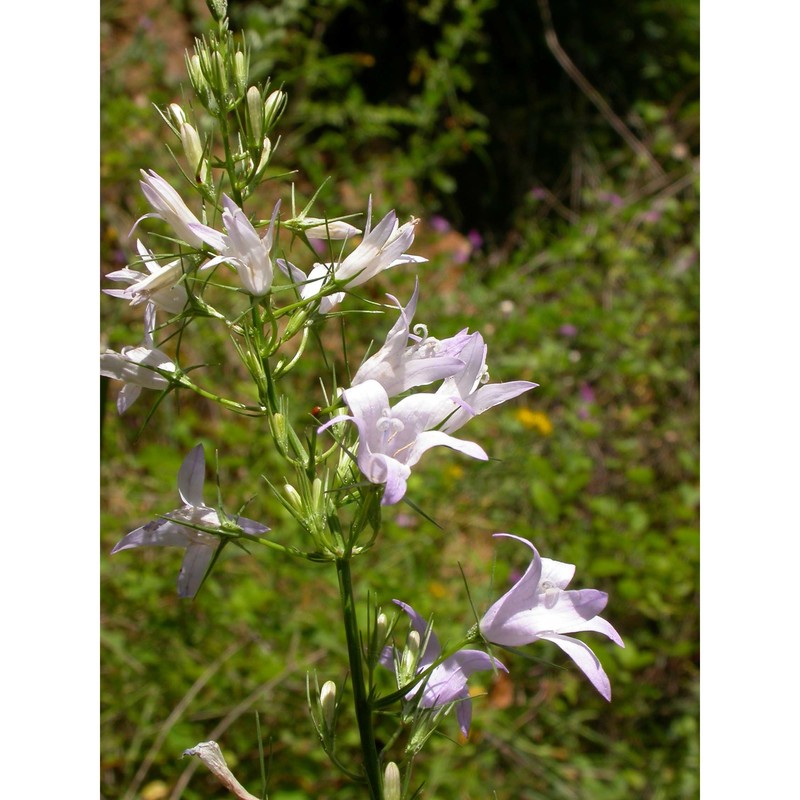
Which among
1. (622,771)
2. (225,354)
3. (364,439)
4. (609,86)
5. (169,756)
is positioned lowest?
(622,771)

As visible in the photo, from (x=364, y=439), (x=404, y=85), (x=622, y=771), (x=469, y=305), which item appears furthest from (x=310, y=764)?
(x=404, y=85)

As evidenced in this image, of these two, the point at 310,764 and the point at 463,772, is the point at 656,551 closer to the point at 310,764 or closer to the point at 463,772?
the point at 463,772

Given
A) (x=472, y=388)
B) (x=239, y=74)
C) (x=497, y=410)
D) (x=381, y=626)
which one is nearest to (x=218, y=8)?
(x=239, y=74)

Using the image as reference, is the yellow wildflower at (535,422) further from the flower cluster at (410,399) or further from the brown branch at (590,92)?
the flower cluster at (410,399)

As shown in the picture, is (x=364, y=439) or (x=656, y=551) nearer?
(x=364, y=439)

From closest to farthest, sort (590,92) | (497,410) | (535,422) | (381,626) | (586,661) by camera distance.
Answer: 1. (586,661)
2. (381,626)
3. (535,422)
4. (497,410)
5. (590,92)

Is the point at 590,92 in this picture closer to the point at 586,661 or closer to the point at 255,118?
the point at 255,118

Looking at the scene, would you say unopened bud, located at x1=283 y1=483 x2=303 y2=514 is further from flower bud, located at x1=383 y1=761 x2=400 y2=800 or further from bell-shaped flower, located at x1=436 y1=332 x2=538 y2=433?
flower bud, located at x1=383 y1=761 x2=400 y2=800
